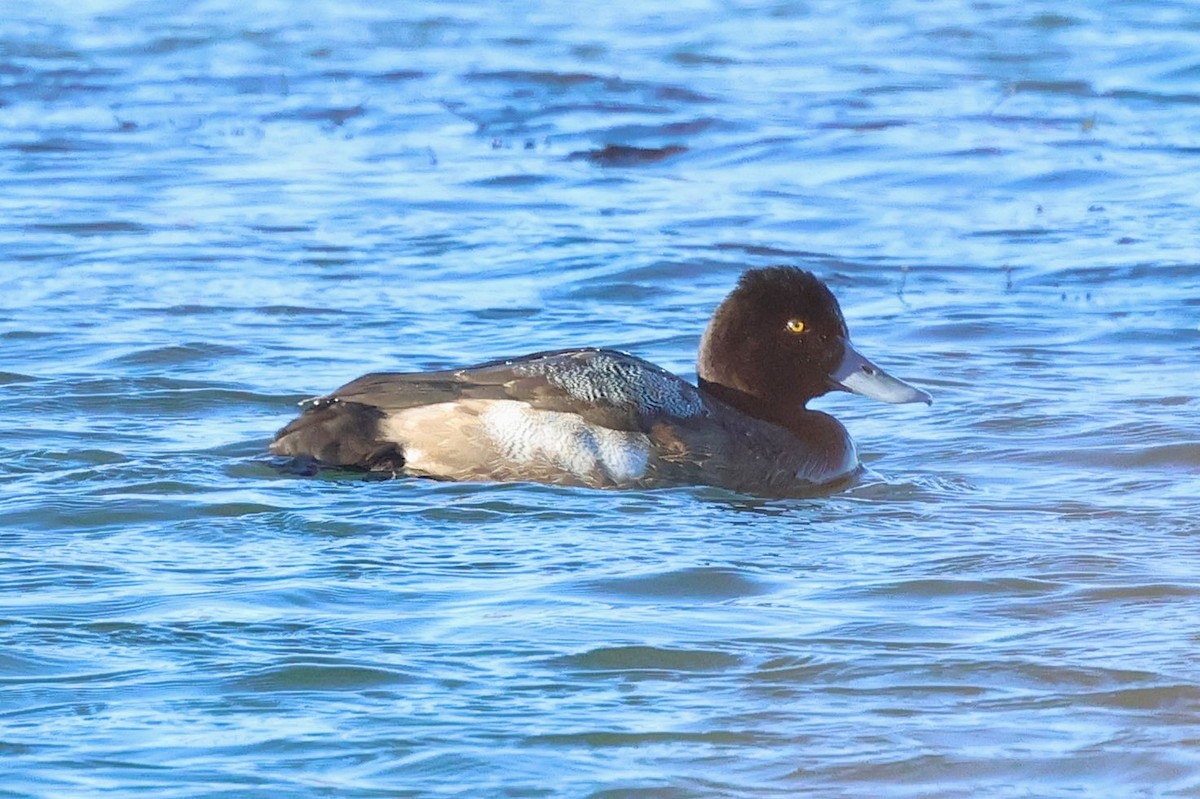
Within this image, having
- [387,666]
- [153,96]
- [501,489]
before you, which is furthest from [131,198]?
[387,666]

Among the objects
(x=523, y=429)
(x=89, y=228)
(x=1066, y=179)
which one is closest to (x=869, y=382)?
(x=523, y=429)

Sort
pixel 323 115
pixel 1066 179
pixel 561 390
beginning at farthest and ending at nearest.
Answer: pixel 323 115, pixel 1066 179, pixel 561 390

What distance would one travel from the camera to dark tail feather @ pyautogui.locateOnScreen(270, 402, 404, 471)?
305 inches

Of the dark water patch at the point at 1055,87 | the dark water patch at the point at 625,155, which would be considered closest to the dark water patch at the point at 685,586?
the dark water patch at the point at 625,155

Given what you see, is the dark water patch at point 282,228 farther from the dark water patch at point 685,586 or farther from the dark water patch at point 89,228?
the dark water patch at point 685,586

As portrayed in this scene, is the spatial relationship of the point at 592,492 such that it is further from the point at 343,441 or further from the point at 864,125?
the point at 864,125

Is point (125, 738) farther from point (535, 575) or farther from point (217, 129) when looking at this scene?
point (217, 129)

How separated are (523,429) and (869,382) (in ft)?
5.21

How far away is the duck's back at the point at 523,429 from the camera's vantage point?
7746mm

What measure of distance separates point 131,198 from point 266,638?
30.9ft

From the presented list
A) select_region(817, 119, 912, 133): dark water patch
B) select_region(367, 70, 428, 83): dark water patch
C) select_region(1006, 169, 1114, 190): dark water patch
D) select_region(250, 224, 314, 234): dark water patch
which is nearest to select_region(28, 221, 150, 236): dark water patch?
select_region(250, 224, 314, 234): dark water patch

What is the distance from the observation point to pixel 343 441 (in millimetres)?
7750

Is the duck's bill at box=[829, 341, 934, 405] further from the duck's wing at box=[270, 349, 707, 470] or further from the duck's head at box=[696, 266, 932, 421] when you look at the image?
the duck's wing at box=[270, 349, 707, 470]

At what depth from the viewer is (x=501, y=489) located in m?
7.66
